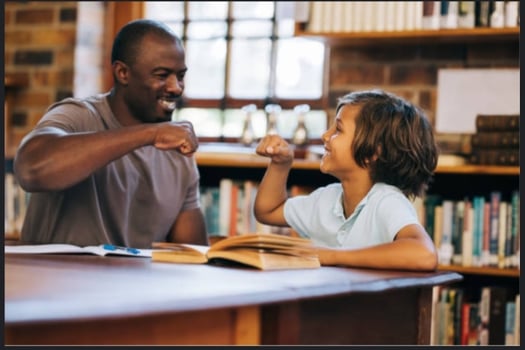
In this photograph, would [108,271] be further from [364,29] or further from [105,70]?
[105,70]

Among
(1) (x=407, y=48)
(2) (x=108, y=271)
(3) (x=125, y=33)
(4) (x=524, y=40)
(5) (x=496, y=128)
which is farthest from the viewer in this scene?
(1) (x=407, y=48)

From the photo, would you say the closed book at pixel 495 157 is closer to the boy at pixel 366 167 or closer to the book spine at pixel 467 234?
the book spine at pixel 467 234

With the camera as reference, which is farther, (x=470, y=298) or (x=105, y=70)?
(x=105, y=70)

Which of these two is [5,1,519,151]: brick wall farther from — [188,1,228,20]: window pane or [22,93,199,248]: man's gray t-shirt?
[22,93,199,248]: man's gray t-shirt

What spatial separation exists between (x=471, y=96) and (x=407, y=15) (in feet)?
1.26

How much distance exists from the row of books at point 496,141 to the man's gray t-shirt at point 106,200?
1022 millimetres

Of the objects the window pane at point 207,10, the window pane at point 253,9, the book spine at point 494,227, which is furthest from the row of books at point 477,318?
the window pane at point 207,10

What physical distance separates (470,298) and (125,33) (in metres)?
1.50

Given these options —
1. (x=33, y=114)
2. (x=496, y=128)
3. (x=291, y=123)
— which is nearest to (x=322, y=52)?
(x=291, y=123)

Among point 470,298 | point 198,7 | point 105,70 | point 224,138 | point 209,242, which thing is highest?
point 198,7

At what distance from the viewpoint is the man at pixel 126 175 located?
2646 millimetres

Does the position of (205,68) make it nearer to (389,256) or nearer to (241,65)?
(241,65)

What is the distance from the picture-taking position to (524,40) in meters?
2.04

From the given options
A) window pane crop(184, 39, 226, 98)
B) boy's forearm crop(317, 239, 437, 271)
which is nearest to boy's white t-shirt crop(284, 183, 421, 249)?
boy's forearm crop(317, 239, 437, 271)
